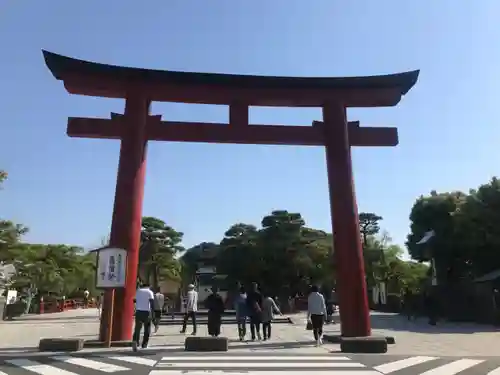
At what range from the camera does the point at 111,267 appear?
11383 mm

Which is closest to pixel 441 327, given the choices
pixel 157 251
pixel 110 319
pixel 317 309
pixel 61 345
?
pixel 317 309

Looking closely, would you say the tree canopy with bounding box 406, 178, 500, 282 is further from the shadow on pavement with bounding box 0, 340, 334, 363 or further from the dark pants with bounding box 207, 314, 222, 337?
the dark pants with bounding box 207, 314, 222, 337

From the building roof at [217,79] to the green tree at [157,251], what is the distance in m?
29.5

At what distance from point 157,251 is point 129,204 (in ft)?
101

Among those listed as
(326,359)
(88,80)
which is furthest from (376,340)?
(88,80)

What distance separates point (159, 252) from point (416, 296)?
22.7m

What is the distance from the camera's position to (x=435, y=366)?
339 inches

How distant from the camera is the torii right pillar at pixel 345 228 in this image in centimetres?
1240

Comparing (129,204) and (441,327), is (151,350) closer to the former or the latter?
(129,204)

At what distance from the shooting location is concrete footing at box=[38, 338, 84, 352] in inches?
413

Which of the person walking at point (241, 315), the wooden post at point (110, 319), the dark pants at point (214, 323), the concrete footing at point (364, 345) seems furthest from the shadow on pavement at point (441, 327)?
the wooden post at point (110, 319)

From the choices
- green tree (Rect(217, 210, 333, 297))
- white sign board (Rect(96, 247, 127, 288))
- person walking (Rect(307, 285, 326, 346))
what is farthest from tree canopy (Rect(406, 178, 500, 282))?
white sign board (Rect(96, 247, 127, 288))

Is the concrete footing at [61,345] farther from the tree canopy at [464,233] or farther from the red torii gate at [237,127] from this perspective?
the tree canopy at [464,233]

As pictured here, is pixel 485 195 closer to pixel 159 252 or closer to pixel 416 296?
pixel 416 296
